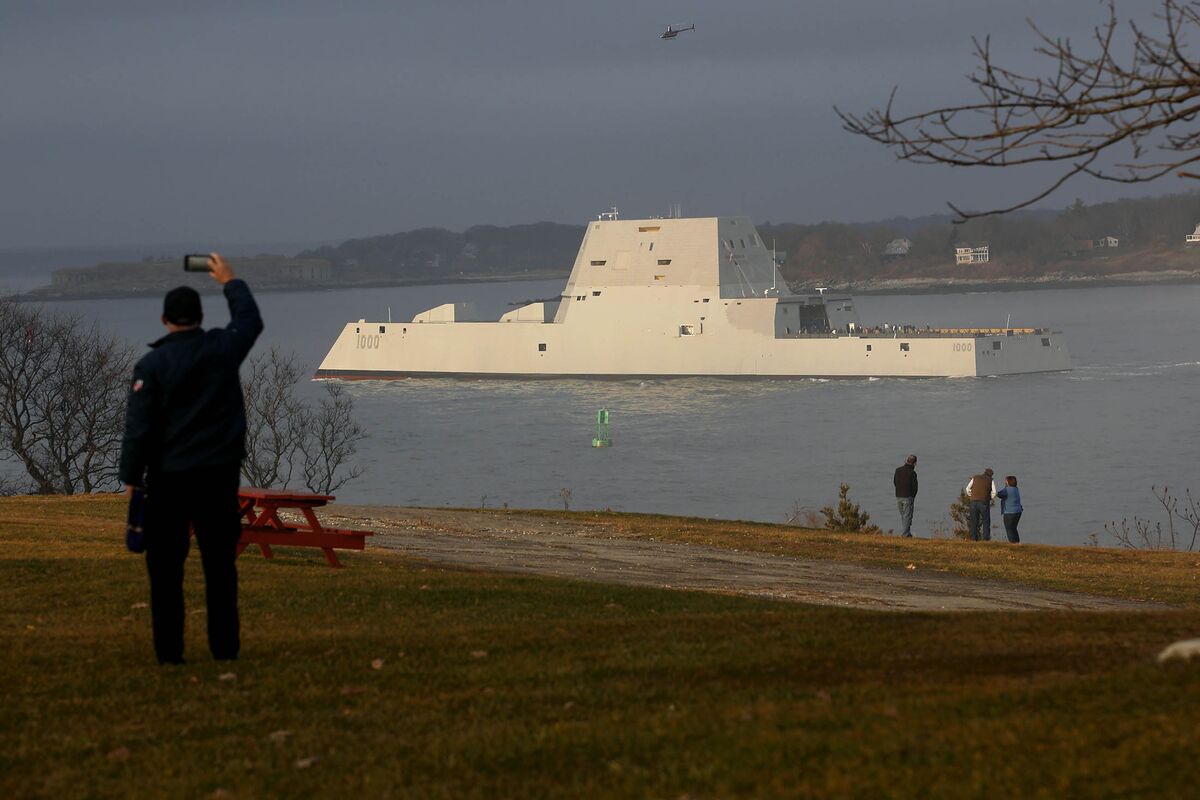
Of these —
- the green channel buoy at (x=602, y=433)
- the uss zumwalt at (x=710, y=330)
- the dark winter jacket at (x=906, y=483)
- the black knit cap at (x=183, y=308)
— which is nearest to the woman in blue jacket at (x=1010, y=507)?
the dark winter jacket at (x=906, y=483)

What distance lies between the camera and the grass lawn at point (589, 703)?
417 centimetres

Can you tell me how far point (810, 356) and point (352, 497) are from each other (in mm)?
23999

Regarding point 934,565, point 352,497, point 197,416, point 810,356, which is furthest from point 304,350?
point 197,416

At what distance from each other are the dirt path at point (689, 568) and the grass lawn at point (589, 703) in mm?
3099

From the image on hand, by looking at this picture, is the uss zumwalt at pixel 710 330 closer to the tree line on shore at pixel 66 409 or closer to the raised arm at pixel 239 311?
the tree line on shore at pixel 66 409

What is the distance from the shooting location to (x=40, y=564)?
9094mm

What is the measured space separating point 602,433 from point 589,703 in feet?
115

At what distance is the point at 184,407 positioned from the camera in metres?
5.70

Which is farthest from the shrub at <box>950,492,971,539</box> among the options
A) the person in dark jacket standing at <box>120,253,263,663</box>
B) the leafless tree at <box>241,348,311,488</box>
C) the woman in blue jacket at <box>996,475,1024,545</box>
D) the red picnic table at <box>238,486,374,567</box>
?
the person in dark jacket standing at <box>120,253,263,663</box>

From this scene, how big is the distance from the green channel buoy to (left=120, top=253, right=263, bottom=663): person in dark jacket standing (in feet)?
108

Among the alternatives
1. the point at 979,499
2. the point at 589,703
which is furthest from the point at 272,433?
the point at 589,703

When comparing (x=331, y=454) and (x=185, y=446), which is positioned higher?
(x=185, y=446)

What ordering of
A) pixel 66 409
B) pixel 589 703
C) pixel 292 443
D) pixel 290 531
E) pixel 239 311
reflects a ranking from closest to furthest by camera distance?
pixel 589 703 < pixel 239 311 < pixel 290 531 < pixel 66 409 < pixel 292 443

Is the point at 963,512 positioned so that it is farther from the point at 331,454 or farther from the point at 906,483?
the point at 331,454
